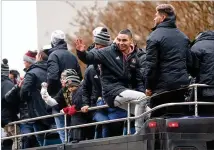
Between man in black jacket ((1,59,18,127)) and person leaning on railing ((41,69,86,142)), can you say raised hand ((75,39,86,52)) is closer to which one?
person leaning on railing ((41,69,86,142))

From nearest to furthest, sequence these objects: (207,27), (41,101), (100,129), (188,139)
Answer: (188,139), (100,129), (41,101), (207,27)

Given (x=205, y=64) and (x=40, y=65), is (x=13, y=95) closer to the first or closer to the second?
(x=40, y=65)

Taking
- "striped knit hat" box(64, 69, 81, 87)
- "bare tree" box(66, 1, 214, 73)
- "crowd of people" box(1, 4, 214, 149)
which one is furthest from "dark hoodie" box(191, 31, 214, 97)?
"bare tree" box(66, 1, 214, 73)

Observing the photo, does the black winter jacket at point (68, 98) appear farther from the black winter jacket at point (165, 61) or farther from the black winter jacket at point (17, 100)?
the black winter jacket at point (165, 61)

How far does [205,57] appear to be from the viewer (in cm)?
1095

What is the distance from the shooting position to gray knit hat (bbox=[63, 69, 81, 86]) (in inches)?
489

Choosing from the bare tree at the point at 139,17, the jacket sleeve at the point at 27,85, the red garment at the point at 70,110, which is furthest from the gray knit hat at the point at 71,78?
the bare tree at the point at 139,17

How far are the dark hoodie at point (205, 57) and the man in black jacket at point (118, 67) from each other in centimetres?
77

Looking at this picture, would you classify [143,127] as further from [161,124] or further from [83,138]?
[83,138]

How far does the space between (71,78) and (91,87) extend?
1.38ft

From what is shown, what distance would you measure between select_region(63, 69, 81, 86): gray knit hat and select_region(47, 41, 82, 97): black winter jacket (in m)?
0.40

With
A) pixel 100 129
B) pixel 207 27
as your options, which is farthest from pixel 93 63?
pixel 207 27

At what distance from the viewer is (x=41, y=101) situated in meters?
13.5

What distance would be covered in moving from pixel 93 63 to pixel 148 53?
867 millimetres
